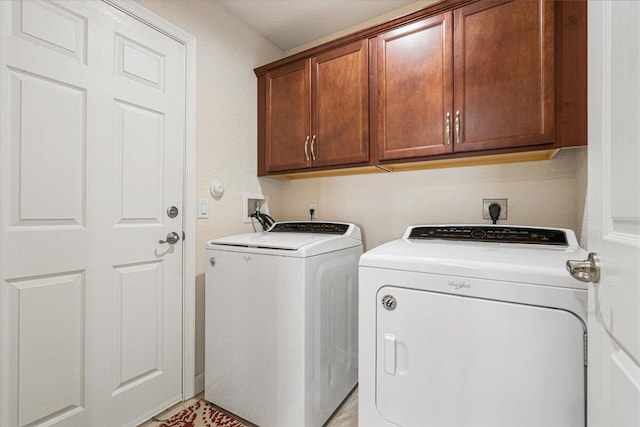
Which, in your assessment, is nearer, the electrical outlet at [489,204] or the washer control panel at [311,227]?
the electrical outlet at [489,204]

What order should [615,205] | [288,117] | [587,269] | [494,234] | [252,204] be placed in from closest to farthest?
[615,205], [587,269], [494,234], [288,117], [252,204]

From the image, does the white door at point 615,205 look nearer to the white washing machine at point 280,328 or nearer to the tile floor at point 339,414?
the white washing machine at point 280,328

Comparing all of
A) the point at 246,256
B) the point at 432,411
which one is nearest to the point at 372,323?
the point at 432,411

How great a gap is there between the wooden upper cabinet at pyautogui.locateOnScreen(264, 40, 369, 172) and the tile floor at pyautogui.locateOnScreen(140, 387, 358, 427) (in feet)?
4.64

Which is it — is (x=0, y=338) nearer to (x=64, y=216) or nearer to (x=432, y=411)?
(x=64, y=216)

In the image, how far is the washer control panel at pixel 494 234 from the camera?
4.49ft

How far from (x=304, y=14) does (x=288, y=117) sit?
0.69 metres

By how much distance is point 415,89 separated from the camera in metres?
1.60

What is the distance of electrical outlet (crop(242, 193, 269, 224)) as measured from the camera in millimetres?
2131

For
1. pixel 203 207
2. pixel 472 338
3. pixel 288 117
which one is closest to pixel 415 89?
pixel 288 117

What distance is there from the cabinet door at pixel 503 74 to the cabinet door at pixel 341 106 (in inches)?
20.2

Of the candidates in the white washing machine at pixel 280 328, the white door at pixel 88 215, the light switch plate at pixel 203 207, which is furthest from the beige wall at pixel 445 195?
the white door at pixel 88 215

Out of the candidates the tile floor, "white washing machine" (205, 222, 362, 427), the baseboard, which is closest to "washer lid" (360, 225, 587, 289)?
"white washing machine" (205, 222, 362, 427)

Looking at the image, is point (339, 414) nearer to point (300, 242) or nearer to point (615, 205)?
point (300, 242)
